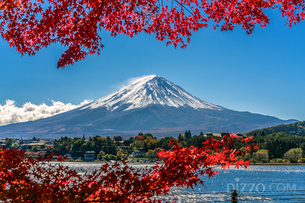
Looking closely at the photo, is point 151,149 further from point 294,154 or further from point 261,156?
point 294,154

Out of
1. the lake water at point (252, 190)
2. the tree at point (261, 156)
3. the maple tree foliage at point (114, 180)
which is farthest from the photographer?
the tree at point (261, 156)

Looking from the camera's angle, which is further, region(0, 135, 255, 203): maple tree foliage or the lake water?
the lake water

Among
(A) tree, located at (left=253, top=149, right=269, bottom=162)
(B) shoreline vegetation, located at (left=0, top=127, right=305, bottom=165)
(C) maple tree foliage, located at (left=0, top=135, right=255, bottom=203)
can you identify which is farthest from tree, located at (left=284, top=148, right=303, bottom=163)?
(C) maple tree foliage, located at (left=0, top=135, right=255, bottom=203)

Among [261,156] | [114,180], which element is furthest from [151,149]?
[114,180]

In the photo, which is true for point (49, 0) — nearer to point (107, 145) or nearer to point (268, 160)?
point (268, 160)

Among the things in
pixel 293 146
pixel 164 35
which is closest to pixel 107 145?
pixel 293 146

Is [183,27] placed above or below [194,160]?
above

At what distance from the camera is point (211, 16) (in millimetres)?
4730

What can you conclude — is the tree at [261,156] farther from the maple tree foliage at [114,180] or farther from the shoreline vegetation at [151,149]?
the maple tree foliage at [114,180]

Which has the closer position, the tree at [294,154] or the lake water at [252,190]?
the lake water at [252,190]

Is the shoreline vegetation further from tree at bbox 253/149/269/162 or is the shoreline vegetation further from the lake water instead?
the lake water

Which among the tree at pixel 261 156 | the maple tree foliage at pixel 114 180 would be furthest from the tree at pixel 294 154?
the maple tree foliage at pixel 114 180

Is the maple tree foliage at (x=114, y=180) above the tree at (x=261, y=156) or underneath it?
above

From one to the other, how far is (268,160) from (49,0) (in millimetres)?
69710
